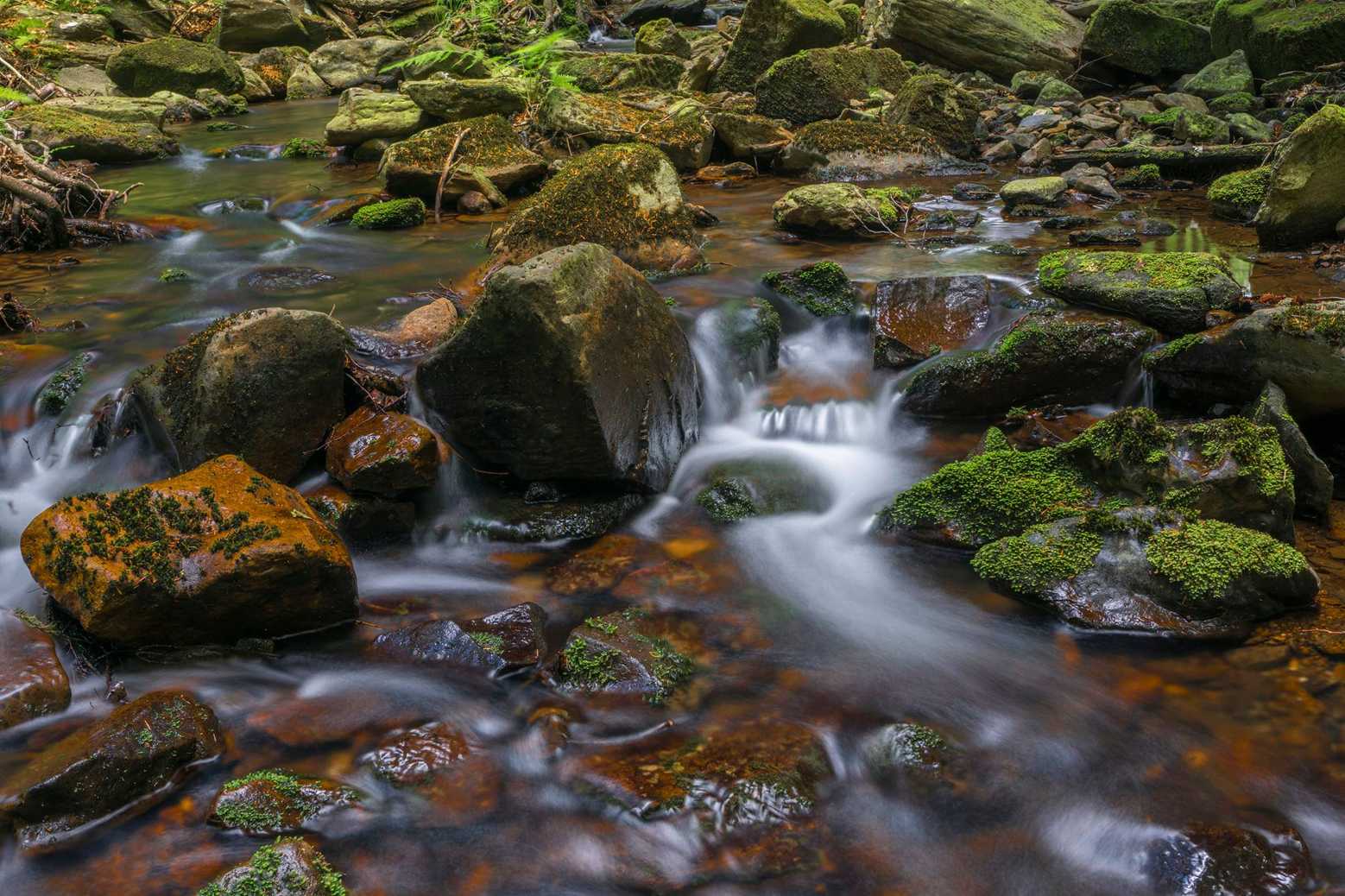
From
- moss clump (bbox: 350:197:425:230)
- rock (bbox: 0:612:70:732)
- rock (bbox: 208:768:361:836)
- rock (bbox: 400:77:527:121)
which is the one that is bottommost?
rock (bbox: 208:768:361:836)

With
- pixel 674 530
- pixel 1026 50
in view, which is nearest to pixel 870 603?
pixel 674 530

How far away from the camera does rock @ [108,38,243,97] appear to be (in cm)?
1686

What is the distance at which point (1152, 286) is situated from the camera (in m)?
5.86

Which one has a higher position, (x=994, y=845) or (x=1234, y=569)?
(x=1234, y=569)

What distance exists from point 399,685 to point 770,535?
2093mm

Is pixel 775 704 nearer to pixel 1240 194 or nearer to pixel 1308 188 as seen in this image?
pixel 1308 188

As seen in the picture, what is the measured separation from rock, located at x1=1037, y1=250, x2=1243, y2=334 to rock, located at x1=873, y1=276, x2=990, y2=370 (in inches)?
21.9

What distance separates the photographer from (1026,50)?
15.2 meters

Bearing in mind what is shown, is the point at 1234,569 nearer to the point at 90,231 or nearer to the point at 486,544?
the point at 486,544

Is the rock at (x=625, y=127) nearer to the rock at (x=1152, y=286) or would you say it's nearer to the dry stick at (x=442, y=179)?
the dry stick at (x=442, y=179)

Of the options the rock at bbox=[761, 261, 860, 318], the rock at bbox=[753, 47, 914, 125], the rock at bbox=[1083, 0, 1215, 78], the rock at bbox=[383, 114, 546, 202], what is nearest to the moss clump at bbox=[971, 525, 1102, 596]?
the rock at bbox=[761, 261, 860, 318]

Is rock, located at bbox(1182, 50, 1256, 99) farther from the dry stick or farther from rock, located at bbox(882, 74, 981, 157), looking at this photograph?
the dry stick

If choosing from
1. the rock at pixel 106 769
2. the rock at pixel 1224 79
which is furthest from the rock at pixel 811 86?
the rock at pixel 106 769

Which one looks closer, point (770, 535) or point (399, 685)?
point (399, 685)
